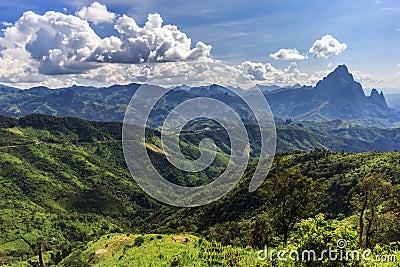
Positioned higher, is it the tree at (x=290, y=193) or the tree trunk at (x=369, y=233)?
the tree at (x=290, y=193)

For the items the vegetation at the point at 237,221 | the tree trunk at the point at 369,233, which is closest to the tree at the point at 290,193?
the vegetation at the point at 237,221

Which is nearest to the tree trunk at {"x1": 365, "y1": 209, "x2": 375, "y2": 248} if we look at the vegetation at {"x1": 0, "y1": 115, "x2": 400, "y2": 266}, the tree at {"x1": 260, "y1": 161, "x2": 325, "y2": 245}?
the vegetation at {"x1": 0, "y1": 115, "x2": 400, "y2": 266}

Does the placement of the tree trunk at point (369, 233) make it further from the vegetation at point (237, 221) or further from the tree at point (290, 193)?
the tree at point (290, 193)

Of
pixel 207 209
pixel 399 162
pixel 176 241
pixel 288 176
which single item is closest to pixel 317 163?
pixel 399 162

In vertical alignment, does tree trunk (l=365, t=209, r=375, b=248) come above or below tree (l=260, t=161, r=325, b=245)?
below

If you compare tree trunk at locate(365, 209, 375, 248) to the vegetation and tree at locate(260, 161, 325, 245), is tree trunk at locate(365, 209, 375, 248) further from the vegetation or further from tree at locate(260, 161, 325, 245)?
tree at locate(260, 161, 325, 245)

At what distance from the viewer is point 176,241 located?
3884 centimetres

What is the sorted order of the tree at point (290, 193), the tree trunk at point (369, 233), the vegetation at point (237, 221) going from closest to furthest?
the vegetation at point (237, 221)
the tree at point (290, 193)
the tree trunk at point (369, 233)

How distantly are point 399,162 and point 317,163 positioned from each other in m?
33.2

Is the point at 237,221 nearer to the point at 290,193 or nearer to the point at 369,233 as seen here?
the point at 369,233

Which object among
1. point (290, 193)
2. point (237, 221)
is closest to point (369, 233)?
point (290, 193)

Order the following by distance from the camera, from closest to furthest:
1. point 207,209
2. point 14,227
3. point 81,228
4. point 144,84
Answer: point 144,84 < point 207,209 < point 14,227 < point 81,228

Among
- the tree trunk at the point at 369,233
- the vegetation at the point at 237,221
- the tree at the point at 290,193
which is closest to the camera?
the vegetation at the point at 237,221

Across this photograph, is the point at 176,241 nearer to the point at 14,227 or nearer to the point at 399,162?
the point at 399,162
